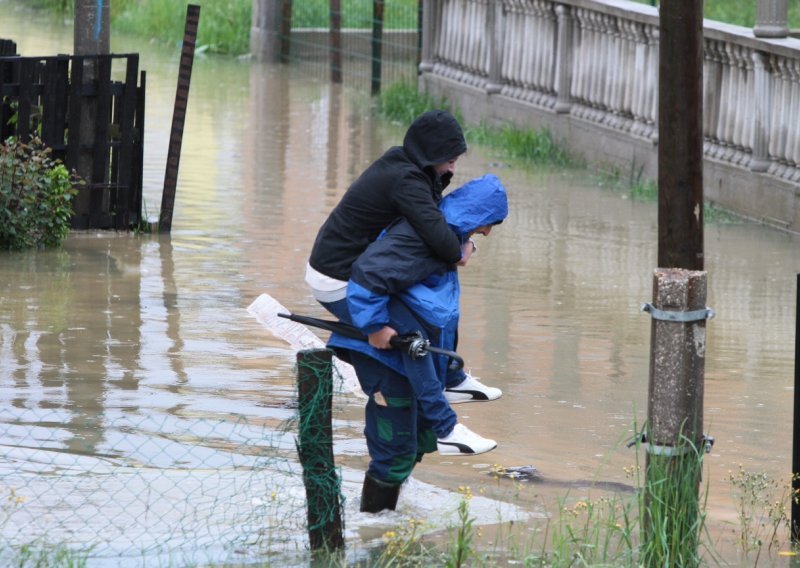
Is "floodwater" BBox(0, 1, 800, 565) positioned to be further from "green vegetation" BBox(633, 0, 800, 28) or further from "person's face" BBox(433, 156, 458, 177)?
"green vegetation" BBox(633, 0, 800, 28)

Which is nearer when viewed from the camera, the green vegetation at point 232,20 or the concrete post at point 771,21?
the concrete post at point 771,21

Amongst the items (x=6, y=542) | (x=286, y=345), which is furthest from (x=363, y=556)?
(x=286, y=345)

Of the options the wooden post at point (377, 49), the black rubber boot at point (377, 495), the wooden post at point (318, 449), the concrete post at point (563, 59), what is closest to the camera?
the wooden post at point (318, 449)

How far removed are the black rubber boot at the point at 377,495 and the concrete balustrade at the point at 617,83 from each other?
7.66 metres

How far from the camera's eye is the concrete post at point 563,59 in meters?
17.0

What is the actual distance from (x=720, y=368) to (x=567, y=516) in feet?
10.4

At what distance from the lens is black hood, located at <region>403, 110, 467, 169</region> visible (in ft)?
20.6

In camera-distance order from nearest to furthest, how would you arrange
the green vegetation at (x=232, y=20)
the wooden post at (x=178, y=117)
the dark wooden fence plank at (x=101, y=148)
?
the dark wooden fence plank at (x=101, y=148), the wooden post at (x=178, y=117), the green vegetation at (x=232, y=20)

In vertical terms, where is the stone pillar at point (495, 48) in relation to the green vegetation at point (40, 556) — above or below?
above

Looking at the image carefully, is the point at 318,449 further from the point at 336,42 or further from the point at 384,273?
the point at 336,42

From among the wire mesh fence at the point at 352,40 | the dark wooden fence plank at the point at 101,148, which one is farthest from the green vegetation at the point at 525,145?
the dark wooden fence plank at the point at 101,148

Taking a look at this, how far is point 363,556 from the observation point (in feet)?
19.7

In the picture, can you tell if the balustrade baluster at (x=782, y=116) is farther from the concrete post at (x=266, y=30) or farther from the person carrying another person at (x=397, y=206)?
the concrete post at (x=266, y=30)

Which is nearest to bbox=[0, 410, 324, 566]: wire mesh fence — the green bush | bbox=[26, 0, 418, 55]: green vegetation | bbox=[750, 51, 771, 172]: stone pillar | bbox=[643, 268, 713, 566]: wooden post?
bbox=[643, 268, 713, 566]: wooden post
